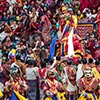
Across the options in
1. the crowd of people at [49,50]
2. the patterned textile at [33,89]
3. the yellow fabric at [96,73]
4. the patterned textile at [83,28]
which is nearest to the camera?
the crowd of people at [49,50]

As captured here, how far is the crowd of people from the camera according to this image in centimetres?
1585

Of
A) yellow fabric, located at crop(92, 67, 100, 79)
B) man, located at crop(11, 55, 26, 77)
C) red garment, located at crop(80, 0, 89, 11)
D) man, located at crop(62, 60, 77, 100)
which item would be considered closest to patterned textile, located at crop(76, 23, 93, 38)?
red garment, located at crop(80, 0, 89, 11)

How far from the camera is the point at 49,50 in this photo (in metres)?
21.4

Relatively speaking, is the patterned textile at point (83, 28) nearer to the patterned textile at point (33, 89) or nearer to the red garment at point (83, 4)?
the red garment at point (83, 4)

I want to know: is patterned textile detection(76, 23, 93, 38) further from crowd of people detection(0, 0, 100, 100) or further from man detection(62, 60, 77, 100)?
man detection(62, 60, 77, 100)

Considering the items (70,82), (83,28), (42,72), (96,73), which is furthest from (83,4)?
(96,73)

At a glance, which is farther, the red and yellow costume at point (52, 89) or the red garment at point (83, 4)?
the red garment at point (83, 4)

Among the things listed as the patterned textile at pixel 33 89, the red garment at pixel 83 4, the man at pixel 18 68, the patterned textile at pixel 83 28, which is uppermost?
the red garment at pixel 83 4

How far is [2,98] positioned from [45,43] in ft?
22.3

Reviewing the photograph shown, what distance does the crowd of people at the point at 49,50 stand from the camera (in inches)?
624

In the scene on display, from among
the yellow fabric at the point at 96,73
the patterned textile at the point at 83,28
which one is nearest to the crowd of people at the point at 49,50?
the yellow fabric at the point at 96,73

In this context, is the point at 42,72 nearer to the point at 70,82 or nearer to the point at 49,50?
the point at 70,82

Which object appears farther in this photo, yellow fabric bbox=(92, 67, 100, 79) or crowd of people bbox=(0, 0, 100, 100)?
yellow fabric bbox=(92, 67, 100, 79)

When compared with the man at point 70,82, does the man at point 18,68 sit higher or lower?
higher
